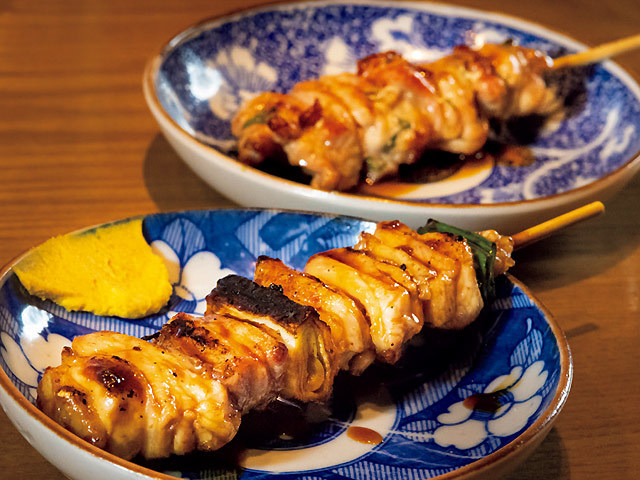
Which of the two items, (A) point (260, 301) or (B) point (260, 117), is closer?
(A) point (260, 301)

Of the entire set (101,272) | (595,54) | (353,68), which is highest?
(595,54)

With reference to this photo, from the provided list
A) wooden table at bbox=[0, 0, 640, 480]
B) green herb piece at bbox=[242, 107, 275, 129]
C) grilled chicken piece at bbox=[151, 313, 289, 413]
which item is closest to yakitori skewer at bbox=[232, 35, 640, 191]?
green herb piece at bbox=[242, 107, 275, 129]

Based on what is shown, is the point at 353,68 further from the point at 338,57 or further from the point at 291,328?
the point at 291,328

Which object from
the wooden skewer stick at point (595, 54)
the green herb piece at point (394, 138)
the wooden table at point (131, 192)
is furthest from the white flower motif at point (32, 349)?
the wooden skewer stick at point (595, 54)

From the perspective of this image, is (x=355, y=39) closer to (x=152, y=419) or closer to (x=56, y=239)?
(x=56, y=239)

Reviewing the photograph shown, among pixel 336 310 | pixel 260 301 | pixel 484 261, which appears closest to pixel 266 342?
pixel 260 301

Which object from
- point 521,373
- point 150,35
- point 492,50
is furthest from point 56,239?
point 150,35
